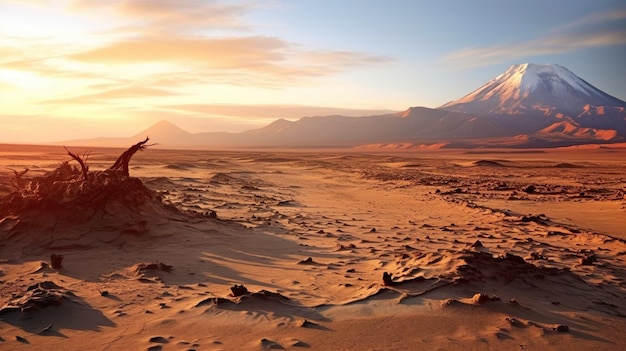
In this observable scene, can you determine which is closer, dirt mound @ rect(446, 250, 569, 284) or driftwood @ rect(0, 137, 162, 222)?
dirt mound @ rect(446, 250, 569, 284)

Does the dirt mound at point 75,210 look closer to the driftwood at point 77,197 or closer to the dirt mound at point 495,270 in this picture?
the driftwood at point 77,197

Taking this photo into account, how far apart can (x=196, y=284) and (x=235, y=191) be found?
12077 mm

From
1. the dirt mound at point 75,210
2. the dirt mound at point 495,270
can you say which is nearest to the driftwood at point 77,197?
the dirt mound at point 75,210

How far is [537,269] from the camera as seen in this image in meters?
6.25

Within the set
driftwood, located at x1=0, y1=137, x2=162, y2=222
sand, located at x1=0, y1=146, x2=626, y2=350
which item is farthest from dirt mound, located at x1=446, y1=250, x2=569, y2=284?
driftwood, located at x1=0, y1=137, x2=162, y2=222

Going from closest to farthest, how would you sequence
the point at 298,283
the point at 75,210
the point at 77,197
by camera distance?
the point at 298,283 → the point at 75,210 → the point at 77,197

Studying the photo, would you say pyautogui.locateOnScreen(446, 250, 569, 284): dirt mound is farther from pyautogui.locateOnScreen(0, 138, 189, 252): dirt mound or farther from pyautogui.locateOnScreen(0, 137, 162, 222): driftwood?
pyautogui.locateOnScreen(0, 137, 162, 222): driftwood

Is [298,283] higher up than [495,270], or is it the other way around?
[495,270]

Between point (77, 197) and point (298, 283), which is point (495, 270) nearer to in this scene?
point (298, 283)

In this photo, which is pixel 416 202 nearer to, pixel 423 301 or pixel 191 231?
pixel 191 231

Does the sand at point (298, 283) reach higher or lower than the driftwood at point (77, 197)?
lower

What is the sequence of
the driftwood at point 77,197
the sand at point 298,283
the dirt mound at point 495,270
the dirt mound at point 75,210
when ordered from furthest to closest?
1. the driftwood at point 77,197
2. the dirt mound at point 75,210
3. the dirt mound at point 495,270
4. the sand at point 298,283

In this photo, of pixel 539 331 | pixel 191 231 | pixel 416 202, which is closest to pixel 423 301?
pixel 539 331

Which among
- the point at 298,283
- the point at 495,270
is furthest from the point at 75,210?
the point at 495,270
